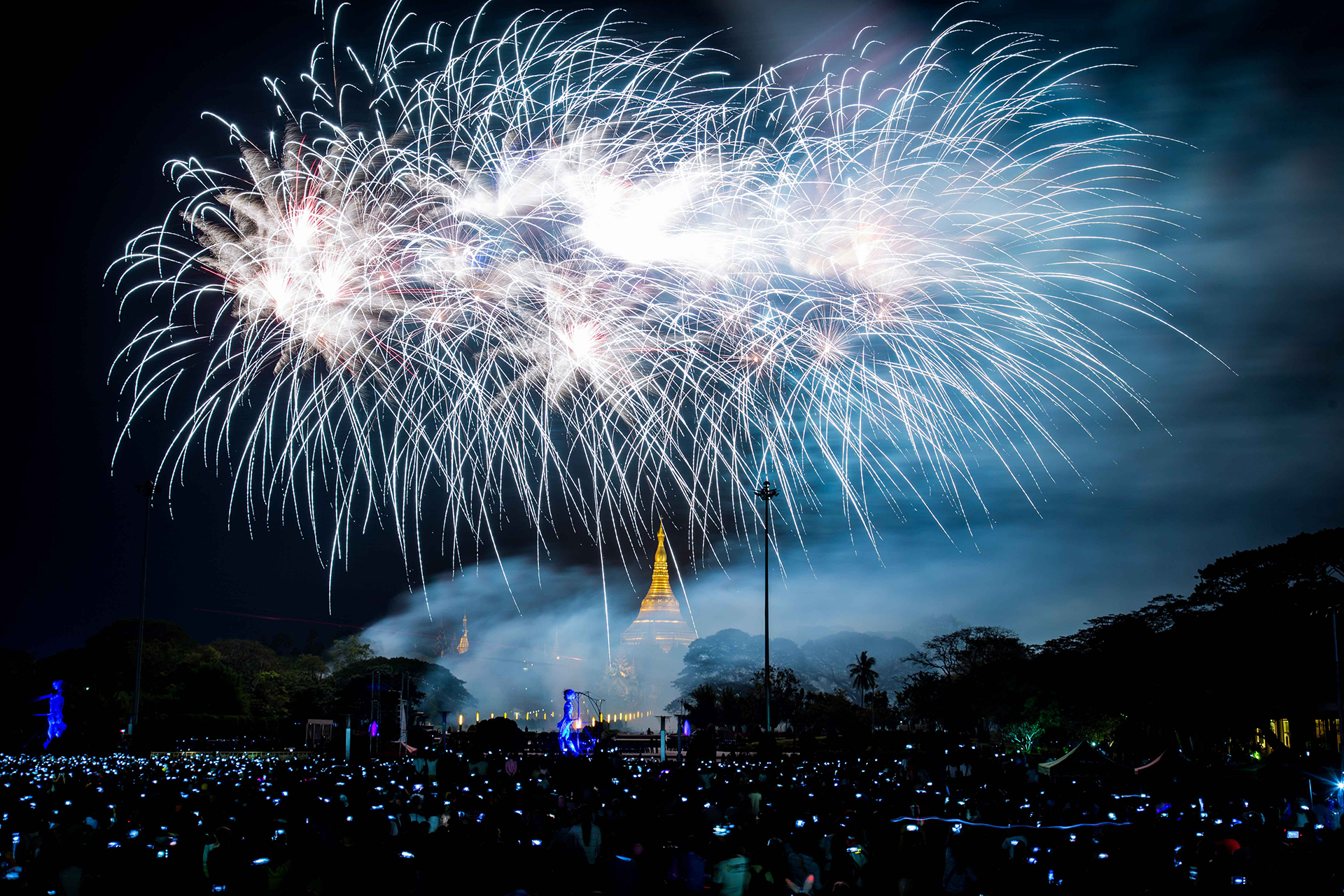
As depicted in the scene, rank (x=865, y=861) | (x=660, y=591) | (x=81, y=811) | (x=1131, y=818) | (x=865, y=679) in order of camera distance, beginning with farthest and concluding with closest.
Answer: (x=660, y=591) → (x=865, y=679) → (x=1131, y=818) → (x=81, y=811) → (x=865, y=861)

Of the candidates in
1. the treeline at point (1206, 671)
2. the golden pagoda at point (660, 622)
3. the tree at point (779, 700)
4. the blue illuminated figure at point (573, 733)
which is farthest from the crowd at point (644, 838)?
the golden pagoda at point (660, 622)

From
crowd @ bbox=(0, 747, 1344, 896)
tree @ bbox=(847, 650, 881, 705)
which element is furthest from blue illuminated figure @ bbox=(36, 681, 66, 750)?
tree @ bbox=(847, 650, 881, 705)

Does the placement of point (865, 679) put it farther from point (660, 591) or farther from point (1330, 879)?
point (1330, 879)

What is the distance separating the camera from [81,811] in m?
12.7

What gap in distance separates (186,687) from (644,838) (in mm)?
57999

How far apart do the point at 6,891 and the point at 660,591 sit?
172392 millimetres

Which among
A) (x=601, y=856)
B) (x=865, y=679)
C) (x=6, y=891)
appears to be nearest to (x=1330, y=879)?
(x=601, y=856)

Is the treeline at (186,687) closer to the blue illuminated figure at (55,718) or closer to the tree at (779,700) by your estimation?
the blue illuminated figure at (55,718)

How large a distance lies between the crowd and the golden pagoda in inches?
6343

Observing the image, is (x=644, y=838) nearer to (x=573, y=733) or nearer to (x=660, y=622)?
(x=573, y=733)

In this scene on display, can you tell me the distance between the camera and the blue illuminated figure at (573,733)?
32.2 metres

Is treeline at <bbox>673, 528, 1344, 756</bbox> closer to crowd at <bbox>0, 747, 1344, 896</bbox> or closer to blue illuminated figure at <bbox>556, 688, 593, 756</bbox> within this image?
blue illuminated figure at <bbox>556, 688, 593, 756</bbox>

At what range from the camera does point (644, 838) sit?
11992mm

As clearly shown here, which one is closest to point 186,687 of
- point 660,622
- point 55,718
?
point 55,718
